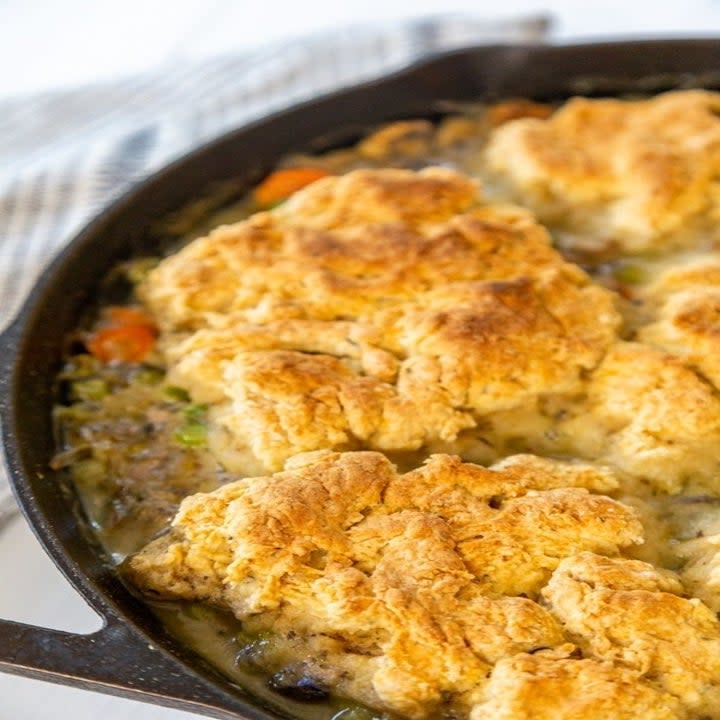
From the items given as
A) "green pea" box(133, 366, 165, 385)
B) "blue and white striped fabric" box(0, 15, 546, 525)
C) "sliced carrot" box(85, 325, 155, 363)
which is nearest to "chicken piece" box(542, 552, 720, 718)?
"green pea" box(133, 366, 165, 385)

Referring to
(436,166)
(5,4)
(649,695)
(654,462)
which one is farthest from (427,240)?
(5,4)

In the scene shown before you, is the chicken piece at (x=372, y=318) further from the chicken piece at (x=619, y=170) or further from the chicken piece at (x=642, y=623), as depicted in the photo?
the chicken piece at (x=642, y=623)

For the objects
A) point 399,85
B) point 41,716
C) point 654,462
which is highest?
point 399,85

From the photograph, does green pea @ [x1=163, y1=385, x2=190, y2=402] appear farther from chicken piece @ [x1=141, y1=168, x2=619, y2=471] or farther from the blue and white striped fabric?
the blue and white striped fabric

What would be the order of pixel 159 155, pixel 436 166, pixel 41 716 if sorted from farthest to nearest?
pixel 159 155, pixel 436 166, pixel 41 716

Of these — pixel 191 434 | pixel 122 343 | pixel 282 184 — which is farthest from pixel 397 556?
pixel 282 184

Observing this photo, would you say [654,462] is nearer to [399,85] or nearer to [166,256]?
A: [166,256]
